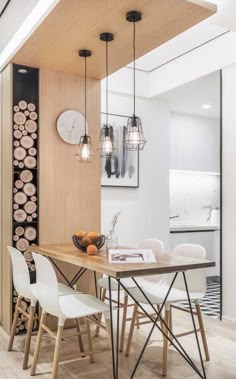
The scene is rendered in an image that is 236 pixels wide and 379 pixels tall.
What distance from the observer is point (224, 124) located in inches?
166

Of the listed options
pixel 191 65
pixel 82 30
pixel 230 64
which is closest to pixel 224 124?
pixel 230 64

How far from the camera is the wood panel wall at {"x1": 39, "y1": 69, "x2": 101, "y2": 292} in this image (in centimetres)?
379

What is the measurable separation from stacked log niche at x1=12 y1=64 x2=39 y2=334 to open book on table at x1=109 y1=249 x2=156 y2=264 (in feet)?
3.53

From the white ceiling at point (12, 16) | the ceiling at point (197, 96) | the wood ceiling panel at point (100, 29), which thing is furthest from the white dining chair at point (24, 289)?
the ceiling at point (197, 96)

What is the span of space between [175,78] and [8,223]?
2.73 meters

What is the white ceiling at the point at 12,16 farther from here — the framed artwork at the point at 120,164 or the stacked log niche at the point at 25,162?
the framed artwork at the point at 120,164

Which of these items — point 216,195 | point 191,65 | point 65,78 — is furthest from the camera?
point 216,195

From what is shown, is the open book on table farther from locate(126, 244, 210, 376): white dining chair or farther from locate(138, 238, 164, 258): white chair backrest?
locate(138, 238, 164, 258): white chair backrest

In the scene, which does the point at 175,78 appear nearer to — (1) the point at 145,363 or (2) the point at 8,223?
(2) the point at 8,223

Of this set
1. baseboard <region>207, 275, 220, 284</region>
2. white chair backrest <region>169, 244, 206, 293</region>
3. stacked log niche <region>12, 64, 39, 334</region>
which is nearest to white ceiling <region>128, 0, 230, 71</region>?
stacked log niche <region>12, 64, 39, 334</region>

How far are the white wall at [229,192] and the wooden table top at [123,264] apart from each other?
1.32 m

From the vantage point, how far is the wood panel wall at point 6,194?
12.0 feet

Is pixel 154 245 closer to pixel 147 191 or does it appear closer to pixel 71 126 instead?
pixel 71 126

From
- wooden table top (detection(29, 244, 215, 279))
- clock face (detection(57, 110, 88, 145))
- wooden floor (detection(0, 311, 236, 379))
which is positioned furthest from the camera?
clock face (detection(57, 110, 88, 145))
